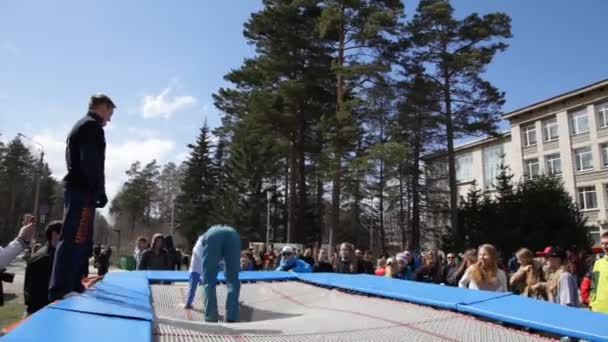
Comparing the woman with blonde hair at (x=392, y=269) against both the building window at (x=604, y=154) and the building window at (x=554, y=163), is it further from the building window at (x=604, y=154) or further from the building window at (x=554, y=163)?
the building window at (x=554, y=163)

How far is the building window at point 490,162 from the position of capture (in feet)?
138

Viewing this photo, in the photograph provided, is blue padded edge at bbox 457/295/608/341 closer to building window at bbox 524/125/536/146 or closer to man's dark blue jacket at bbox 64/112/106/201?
man's dark blue jacket at bbox 64/112/106/201

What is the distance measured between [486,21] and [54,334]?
2592 centimetres

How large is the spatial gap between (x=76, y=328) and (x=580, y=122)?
38.4 metres

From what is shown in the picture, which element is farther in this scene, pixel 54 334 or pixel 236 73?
pixel 236 73

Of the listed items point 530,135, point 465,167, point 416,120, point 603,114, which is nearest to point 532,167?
point 530,135

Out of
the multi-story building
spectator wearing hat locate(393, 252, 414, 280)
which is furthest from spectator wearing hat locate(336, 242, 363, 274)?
the multi-story building

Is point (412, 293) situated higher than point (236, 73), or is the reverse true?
point (236, 73)

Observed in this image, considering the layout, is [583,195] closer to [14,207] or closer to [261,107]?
[261,107]

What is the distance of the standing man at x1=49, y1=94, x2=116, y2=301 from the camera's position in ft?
10.6

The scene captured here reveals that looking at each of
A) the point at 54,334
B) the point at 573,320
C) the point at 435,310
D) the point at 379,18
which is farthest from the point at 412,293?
the point at 379,18

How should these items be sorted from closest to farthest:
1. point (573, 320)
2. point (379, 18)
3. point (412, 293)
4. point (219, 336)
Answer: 1. point (219, 336)
2. point (573, 320)
3. point (412, 293)
4. point (379, 18)

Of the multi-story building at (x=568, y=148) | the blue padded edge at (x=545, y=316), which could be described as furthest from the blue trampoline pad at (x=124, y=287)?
the multi-story building at (x=568, y=148)

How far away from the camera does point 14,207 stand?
5416 cm
